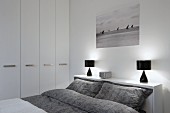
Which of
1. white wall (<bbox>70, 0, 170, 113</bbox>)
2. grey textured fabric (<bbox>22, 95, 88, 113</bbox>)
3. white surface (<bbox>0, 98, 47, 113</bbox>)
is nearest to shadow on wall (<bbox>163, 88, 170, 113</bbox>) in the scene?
white wall (<bbox>70, 0, 170, 113</bbox>)

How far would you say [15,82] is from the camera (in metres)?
3.24

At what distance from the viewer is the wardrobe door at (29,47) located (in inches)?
131

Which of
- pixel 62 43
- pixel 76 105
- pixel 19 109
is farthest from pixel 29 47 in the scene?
pixel 76 105

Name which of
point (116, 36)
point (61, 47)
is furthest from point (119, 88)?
point (61, 47)

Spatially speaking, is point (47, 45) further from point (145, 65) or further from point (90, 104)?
point (145, 65)

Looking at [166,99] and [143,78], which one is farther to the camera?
[143,78]

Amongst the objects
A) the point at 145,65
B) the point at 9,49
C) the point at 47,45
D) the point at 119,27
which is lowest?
the point at 145,65

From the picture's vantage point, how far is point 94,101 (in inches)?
74.1

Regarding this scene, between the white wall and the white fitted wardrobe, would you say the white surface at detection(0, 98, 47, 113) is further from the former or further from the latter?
the white wall

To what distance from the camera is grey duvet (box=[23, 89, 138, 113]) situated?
1674mm

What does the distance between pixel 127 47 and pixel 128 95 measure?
3.06ft

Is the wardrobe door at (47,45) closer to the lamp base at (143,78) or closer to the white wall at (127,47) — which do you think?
the white wall at (127,47)

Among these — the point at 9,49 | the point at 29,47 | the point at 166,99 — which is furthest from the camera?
the point at 29,47

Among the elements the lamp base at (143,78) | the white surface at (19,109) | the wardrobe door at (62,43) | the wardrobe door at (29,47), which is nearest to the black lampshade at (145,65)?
the lamp base at (143,78)
